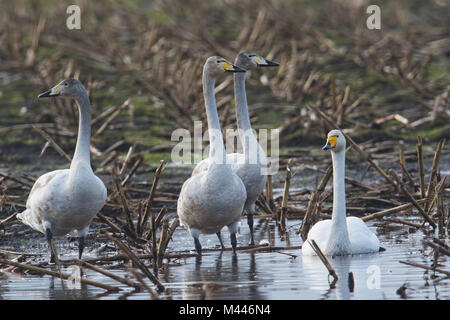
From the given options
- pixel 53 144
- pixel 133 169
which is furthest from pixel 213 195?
pixel 53 144

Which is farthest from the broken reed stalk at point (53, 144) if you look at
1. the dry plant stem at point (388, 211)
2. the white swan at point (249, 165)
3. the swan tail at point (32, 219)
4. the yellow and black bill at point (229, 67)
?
the dry plant stem at point (388, 211)

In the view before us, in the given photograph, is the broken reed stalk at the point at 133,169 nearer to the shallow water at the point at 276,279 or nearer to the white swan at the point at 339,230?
the shallow water at the point at 276,279

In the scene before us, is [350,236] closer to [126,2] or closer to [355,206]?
[355,206]

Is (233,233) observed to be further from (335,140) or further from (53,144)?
(53,144)

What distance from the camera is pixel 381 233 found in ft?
28.4

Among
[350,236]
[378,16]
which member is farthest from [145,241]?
[378,16]

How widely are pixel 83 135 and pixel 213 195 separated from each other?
56.1 inches

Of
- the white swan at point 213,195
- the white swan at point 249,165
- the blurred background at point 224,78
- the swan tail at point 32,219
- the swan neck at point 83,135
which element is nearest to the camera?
the white swan at point 213,195

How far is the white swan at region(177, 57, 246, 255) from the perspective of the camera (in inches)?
305

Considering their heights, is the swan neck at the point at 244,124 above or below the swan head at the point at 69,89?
below

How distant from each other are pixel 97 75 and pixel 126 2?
10.3 metres

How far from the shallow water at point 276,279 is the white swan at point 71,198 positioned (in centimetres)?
61

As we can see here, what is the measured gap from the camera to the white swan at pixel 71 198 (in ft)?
25.2
